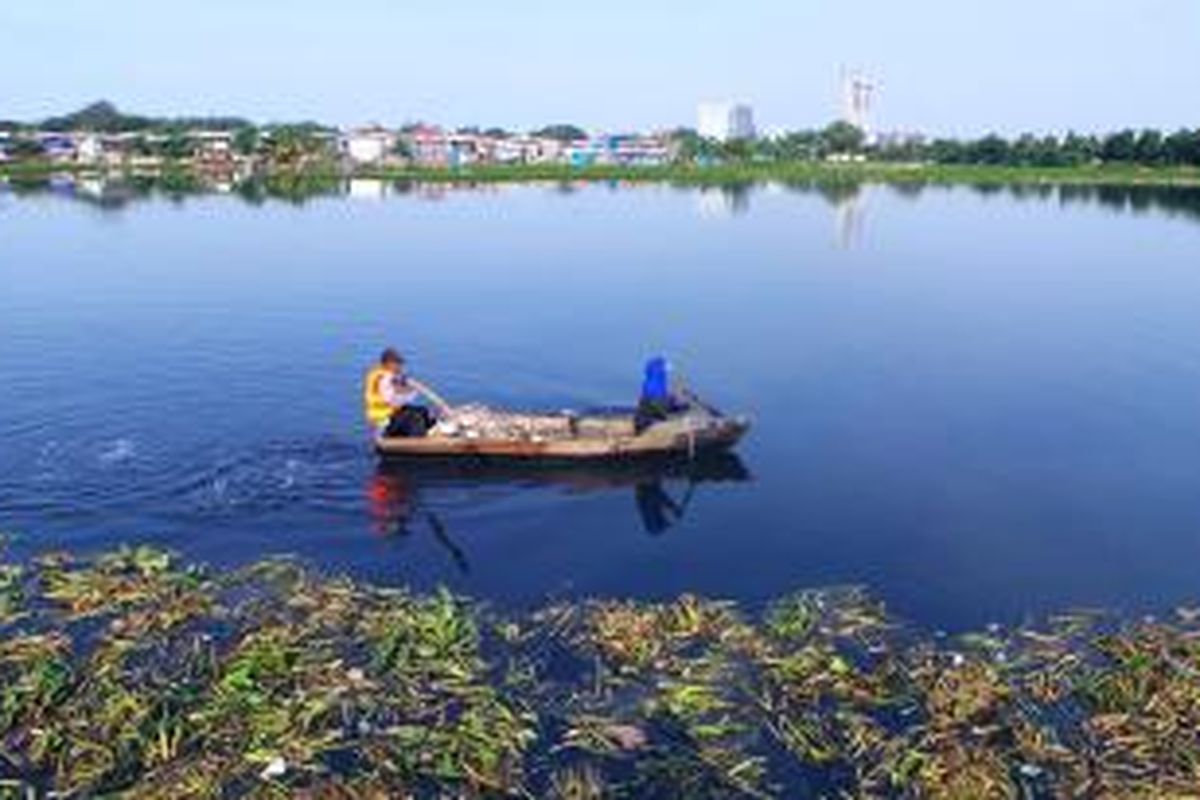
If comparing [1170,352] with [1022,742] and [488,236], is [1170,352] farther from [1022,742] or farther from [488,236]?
[488,236]

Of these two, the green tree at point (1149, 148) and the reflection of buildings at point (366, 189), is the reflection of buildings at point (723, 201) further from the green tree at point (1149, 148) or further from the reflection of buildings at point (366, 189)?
the green tree at point (1149, 148)

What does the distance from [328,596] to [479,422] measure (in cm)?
881

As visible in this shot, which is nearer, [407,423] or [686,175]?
[407,423]

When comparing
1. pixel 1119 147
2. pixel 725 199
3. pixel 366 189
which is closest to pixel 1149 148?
pixel 1119 147

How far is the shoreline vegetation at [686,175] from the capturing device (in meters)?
168

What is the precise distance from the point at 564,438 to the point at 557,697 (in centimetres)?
1136

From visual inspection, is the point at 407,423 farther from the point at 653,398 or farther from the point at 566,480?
the point at 653,398

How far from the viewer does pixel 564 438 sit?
28.5 meters

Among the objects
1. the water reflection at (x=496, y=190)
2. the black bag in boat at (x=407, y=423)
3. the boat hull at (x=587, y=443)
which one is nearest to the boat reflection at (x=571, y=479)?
the boat hull at (x=587, y=443)

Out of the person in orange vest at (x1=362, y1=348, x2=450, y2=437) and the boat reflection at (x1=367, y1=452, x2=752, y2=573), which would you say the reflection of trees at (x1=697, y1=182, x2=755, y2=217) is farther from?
the person in orange vest at (x1=362, y1=348, x2=450, y2=437)

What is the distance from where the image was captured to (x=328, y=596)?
2055 centimetres

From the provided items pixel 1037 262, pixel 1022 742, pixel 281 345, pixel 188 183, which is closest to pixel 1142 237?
pixel 1037 262

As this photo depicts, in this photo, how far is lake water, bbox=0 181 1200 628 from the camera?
940 inches

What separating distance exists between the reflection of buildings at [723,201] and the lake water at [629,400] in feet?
115
